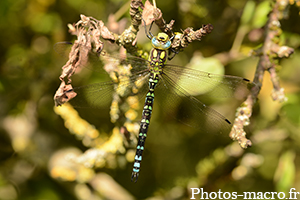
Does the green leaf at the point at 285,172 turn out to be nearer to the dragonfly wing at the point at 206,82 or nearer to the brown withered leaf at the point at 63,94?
the dragonfly wing at the point at 206,82

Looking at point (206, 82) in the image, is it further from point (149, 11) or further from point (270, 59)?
point (149, 11)

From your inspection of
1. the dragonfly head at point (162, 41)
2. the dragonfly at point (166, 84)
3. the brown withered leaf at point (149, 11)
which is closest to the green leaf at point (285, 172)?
the dragonfly at point (166, 84)

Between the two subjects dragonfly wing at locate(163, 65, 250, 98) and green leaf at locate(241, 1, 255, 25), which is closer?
dragonfly wing at locate(163, 65, 250, 98)

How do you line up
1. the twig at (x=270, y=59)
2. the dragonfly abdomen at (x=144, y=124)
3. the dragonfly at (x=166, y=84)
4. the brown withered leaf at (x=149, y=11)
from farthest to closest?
the dragonfly abdomen at (x=144, y=124) < the dragonfly at (x=166, y=84) < the twig at (x=270, y=59) < the brown withered leaf at (x=149, y=11)

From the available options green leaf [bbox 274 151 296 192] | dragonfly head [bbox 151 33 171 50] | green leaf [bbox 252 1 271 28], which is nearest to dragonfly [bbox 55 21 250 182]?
dragonfly head [bbox 151 33 171 50]

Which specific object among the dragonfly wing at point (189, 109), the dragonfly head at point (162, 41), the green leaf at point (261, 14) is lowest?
the dragonfly wing at point (189, 109)

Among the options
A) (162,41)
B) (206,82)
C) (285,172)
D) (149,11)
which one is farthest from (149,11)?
(285,172)

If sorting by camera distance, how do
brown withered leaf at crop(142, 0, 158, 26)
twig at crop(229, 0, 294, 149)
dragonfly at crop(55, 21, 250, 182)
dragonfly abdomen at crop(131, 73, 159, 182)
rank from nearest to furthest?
brown withered leaf at crop(142, 0, 158, 26)
twig at crop(229, 0, 294, 149)
dragonfly at crop(55, 21, 250, 182)
dragonfly abdomen at crop(131, 73, 159, 182)

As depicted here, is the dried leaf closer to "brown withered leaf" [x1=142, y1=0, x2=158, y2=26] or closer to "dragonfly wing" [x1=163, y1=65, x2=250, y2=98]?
"brown withered leaf" [x1=142, y1=0, x2=158, y2=26]
